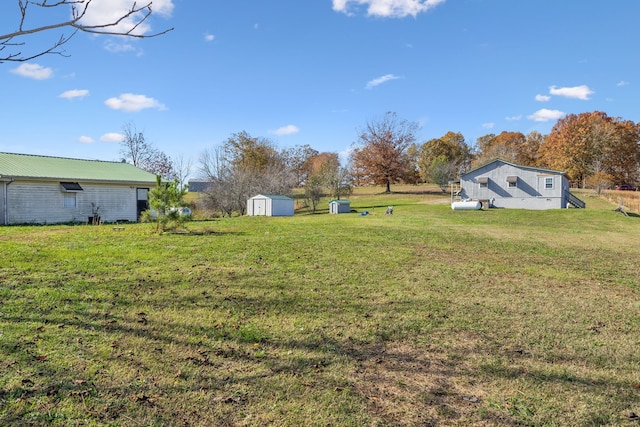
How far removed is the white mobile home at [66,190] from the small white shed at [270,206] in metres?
8.32

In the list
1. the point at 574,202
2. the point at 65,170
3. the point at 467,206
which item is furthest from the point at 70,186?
the point at 574,202

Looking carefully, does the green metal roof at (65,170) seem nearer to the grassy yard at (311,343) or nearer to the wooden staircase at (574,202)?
the grassy yard at (311,343)

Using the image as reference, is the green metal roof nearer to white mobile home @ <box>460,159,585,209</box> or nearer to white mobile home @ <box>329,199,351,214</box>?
white mobile home @ <box>329,199,351,214</box>

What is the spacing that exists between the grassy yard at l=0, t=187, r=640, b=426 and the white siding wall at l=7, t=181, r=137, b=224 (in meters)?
12.5

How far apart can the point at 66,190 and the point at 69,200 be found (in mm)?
652

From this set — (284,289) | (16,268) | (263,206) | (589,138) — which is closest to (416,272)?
(284,289)

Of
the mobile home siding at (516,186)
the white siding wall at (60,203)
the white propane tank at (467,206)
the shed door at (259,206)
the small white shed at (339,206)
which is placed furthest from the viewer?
the small white shed at (339,206)

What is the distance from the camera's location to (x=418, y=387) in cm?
303

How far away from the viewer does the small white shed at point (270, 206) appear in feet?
93.9

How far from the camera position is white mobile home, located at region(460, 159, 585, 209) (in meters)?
29.7

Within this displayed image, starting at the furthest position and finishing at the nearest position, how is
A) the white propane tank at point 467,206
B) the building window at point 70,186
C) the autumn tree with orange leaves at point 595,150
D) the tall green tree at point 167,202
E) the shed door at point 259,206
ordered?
the autumn tree with orange leaves at point 595,150, the shed door at point 259,206, the white propane tank at point 467,206, the building window at point 70,186, the tall green tree at point 167,202

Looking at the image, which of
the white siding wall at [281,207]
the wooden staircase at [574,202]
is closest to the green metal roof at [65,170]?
the white siding wall at [281,207]

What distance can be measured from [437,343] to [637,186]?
6305cm

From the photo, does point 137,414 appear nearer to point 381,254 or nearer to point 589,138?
point 381,254
